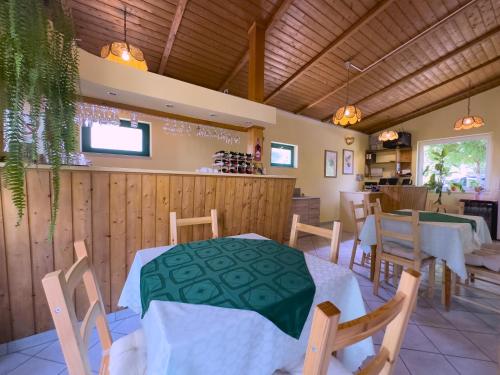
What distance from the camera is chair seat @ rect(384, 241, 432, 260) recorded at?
6.97 feet

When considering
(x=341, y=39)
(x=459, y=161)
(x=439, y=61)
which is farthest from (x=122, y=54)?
(x=459, y=161)

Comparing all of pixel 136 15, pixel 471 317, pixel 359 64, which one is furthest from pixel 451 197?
pixel 136 15

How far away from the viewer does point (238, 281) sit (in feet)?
3.06

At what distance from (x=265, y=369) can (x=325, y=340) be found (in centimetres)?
41

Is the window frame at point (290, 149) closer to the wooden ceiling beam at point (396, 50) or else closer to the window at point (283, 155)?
the window at point (283, 155)

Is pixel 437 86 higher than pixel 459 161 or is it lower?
higher

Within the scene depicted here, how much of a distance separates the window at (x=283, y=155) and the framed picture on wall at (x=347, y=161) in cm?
178

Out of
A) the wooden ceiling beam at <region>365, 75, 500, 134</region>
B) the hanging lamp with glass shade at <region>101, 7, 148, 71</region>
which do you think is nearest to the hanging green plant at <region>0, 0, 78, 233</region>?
the hanging lamp with glass shade at <region>101, 7, 148, 71</region>

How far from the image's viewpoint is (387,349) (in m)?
0.69

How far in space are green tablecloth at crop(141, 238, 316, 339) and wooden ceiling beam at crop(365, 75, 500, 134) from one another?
6.10 meters

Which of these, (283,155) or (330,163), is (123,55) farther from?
(330,163)

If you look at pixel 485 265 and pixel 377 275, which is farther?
pixel 377 275

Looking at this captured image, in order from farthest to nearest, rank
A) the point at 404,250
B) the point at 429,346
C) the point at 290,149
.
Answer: the point at 290,149 → the point at 404,250 → the point at 429,346

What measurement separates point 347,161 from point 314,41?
12.5ft
